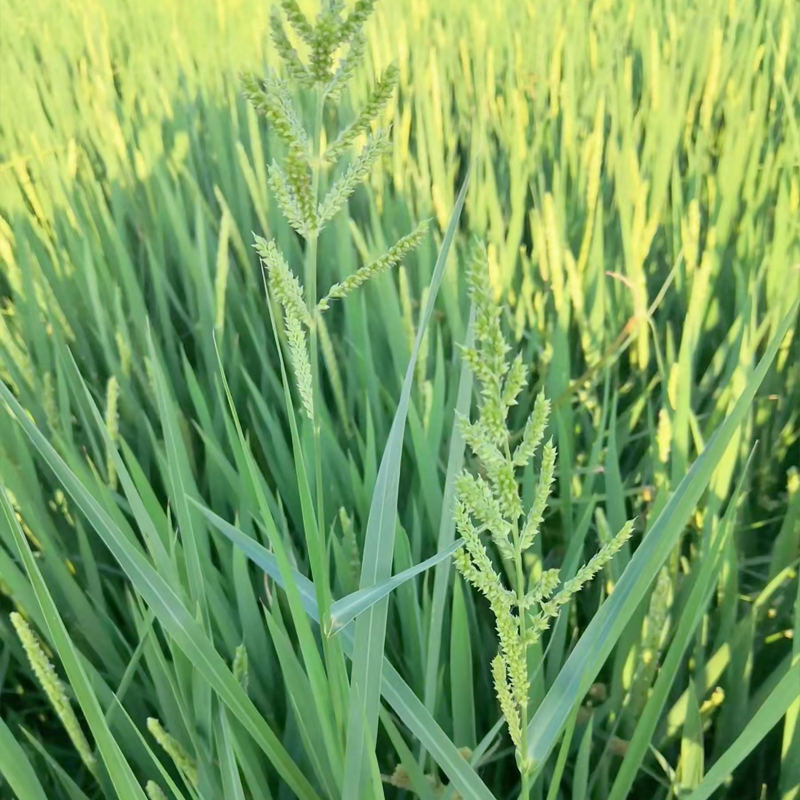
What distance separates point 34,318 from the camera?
807 mm

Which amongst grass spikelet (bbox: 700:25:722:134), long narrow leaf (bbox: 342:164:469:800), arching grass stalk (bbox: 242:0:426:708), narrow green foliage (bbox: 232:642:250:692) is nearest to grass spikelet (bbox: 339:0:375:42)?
arching grass stalk (bbox: 242:0:426:708)

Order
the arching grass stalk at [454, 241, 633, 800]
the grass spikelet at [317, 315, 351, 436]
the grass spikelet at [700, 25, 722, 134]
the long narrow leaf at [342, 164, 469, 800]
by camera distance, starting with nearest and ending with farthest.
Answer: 1. the arching grass stalk at [454, 241, 633, 800]
2. the long narrow leaf at [342, 164, 469, 800]
3. the grass spikelet at [317, 315, 351, 436]
4. the grass spikelet at [700, 25, 722, 134]

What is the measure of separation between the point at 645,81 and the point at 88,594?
52.3 inches

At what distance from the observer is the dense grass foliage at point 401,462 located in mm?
352

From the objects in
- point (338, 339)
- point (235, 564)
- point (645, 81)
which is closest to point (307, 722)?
point (235, 564)

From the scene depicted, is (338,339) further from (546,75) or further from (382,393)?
(546,75)

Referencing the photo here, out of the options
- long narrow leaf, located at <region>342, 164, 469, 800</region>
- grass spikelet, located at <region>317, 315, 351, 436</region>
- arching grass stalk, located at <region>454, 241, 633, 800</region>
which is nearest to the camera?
arching grass stalk, located at <region>454, 241, 633, 800</region>

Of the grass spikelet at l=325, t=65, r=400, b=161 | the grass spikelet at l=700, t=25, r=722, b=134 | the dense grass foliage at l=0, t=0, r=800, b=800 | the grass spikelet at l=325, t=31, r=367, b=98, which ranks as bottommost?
the dense grass foliage at l=0, t=0, r=800, b=800

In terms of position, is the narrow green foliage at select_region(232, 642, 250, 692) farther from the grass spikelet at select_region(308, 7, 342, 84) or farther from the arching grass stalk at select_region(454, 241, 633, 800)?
the grass spikelet at select_region(308, 7, 342, 84)

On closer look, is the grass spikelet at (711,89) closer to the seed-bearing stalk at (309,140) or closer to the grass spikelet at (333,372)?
the grass spikelet at (333,372)

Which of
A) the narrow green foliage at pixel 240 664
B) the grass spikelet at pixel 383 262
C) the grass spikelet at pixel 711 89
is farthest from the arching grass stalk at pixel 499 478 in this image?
the grass spikelet at pixel 711 89

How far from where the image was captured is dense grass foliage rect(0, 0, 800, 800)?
35cm

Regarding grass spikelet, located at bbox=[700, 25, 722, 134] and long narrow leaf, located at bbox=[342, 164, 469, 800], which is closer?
long narrow leaf, located at bbox=[342, 164, 469, 800]

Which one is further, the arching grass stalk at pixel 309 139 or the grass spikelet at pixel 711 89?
the grass spikelet at pixel 711 89
